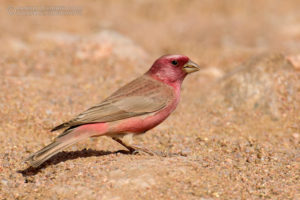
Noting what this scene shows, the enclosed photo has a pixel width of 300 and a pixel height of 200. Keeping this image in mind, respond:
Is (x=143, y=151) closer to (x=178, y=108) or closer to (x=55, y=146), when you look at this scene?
(x=55, y=146)

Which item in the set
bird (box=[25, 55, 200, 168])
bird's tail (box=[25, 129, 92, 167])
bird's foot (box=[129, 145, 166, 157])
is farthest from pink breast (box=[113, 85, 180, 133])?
bird's tail (box=[25, 129, 92, 167])

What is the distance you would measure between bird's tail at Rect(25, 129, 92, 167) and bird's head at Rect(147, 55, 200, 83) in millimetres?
1367

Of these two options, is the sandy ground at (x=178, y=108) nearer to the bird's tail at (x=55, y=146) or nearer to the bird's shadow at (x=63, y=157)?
the bird's shadow at (x=63, y=157)

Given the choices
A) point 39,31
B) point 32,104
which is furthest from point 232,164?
point 39,31

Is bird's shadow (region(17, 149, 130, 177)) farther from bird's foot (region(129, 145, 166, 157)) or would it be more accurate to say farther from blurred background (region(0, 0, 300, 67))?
blurred background (region(0, 0, 300, 67))

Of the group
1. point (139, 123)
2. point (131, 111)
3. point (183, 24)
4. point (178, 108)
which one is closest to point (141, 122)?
point (139, 123)

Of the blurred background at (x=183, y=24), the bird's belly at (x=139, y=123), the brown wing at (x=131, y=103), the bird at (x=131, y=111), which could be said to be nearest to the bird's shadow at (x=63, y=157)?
the bird at (x=131, y=111)

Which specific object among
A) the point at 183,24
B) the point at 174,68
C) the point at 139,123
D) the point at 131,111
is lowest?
the point at 139,123

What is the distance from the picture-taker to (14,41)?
10.5 meters

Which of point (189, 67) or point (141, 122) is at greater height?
point (189, 67)

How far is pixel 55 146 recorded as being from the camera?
502 cm

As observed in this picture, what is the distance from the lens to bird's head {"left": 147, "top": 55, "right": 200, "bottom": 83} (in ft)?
19.6

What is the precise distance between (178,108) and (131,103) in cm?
219

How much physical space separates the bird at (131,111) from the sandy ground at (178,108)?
253 millimetres
